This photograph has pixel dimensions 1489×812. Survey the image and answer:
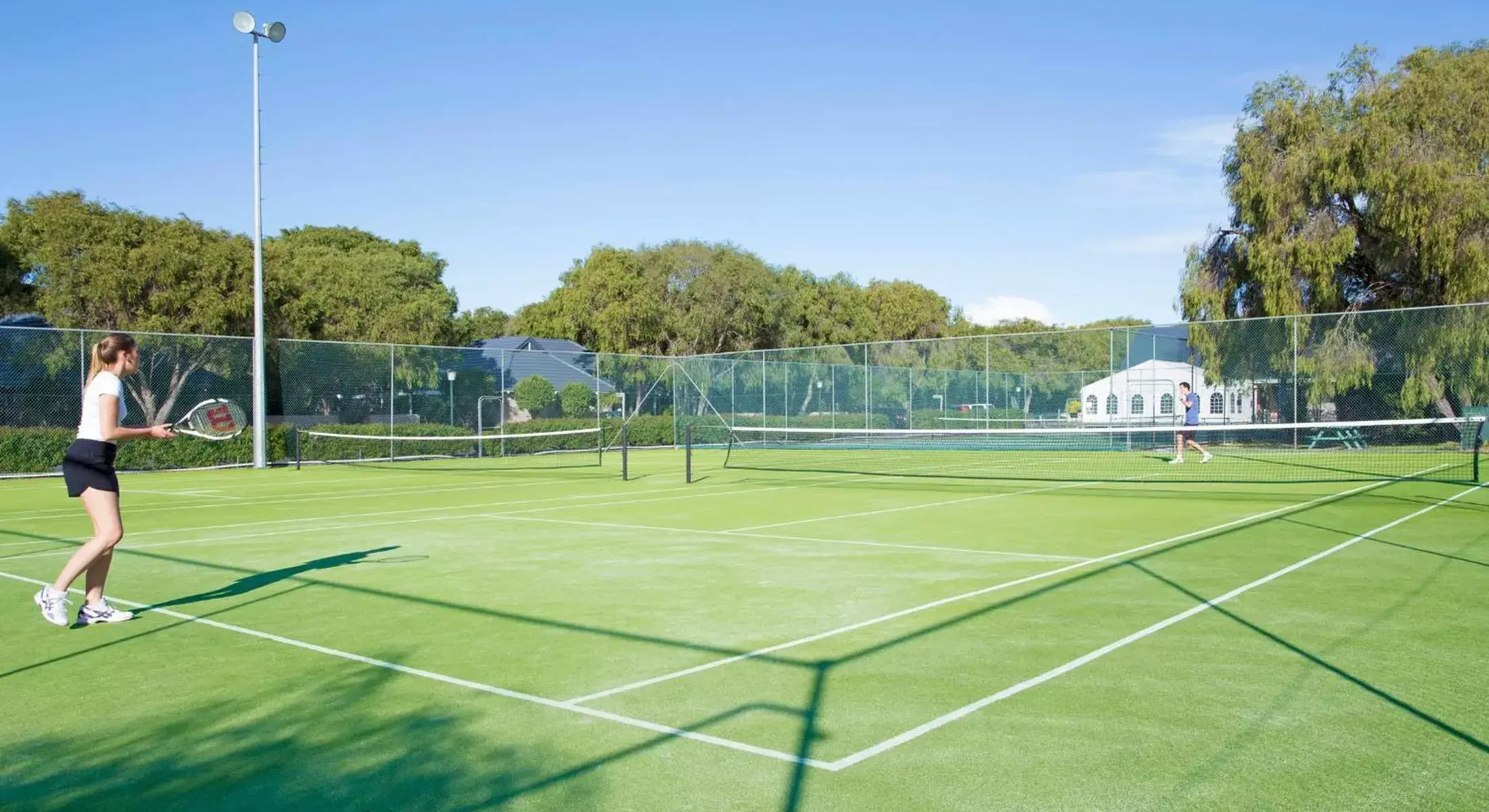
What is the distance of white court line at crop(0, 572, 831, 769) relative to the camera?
4.29 m

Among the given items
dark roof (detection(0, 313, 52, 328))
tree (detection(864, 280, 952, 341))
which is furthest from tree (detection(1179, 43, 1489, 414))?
tree (detection(864, 280, 952, 341))

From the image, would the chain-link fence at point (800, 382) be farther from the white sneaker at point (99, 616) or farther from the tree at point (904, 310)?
the tree at point (904, 310)

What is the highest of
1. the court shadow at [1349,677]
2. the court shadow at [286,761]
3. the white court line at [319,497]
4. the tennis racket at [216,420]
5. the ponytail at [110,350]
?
the ponytail at [110,350]

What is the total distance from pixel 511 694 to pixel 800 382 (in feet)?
88.7

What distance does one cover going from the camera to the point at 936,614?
275 inches

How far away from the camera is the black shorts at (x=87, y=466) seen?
6434 millimetres

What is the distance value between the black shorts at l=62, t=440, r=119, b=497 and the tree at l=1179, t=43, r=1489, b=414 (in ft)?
76.7

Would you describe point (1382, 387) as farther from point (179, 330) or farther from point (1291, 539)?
point (179, 330)

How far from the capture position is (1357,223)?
90.8 feet

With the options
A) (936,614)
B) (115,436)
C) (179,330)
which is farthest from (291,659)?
(179,330)

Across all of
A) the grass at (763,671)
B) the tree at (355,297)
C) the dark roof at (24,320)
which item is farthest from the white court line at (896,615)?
the dark roof at (24,320)

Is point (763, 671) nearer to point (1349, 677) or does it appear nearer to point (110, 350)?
point (1349, 677)

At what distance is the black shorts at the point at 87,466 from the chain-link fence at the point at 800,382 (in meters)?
18.0

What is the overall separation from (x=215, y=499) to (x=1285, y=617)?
14869mm
